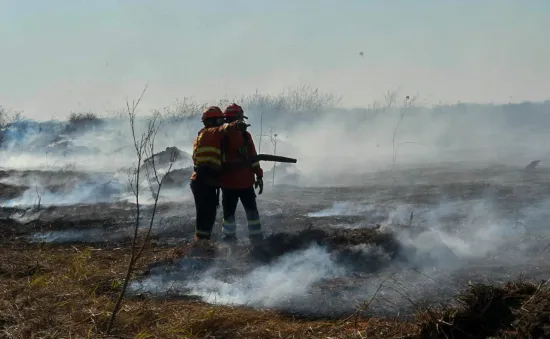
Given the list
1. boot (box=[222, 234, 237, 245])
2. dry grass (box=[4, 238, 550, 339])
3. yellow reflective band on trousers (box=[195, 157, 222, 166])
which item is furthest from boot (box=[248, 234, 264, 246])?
dry grass (box=[4, 238, 550, 339])

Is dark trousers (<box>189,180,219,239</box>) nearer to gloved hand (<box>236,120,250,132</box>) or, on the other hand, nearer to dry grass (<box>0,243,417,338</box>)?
gloved hand (<box>236,120,250,132</box>)

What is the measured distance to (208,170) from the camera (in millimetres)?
6613

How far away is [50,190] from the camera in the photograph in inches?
545

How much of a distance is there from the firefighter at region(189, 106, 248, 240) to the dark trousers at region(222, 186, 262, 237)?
0.50 feet

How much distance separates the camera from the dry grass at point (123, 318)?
3324 millimetres

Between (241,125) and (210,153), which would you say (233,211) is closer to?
(210,153)

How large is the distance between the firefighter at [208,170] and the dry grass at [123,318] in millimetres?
1802

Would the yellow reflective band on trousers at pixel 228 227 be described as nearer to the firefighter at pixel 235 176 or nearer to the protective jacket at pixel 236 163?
the firefighter at pixel 235 176

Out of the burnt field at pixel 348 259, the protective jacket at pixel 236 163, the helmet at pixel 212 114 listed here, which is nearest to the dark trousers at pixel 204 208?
the protective jacket at pixel 236 163

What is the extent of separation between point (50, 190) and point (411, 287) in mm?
11828

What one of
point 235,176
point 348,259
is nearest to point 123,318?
point 348,259

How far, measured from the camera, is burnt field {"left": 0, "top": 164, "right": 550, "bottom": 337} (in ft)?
10.2

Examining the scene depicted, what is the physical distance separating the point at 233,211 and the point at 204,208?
373mm

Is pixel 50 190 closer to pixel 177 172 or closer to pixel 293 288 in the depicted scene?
pixel 177 172
